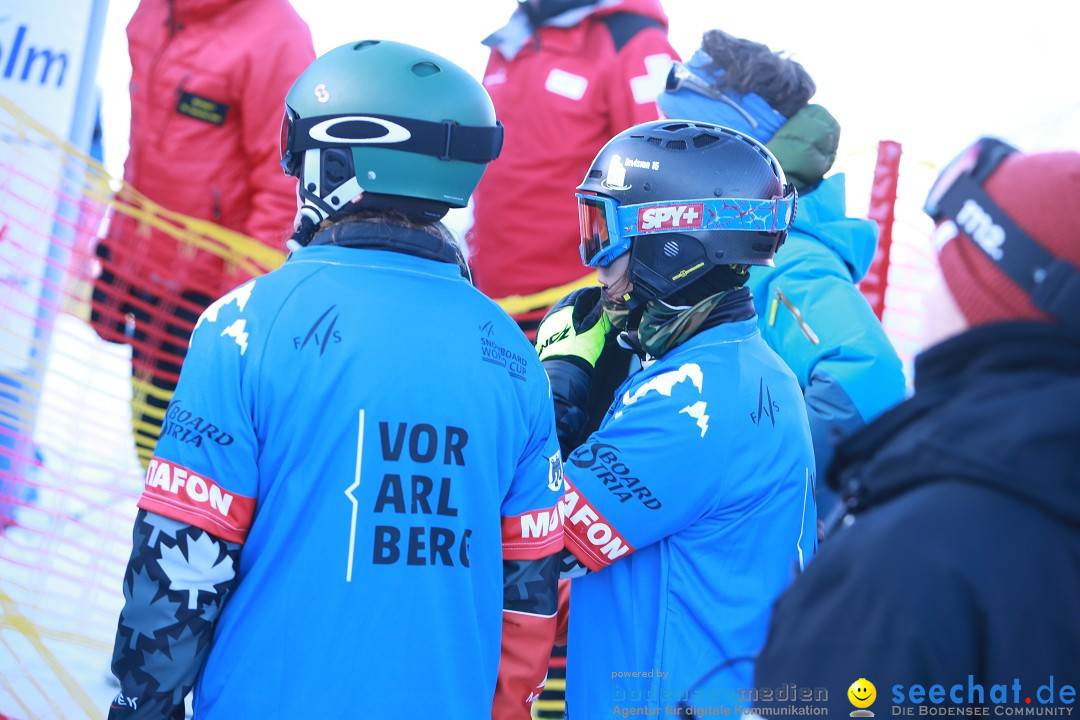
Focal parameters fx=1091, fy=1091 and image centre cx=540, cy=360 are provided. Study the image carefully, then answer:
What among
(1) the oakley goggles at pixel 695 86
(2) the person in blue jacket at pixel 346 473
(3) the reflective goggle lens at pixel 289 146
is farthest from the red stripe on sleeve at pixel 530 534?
(1) the oakley goggles at pixel 695 86

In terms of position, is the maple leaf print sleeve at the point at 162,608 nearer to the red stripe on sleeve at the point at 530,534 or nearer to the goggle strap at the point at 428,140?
the red stripe on sleeve at the point at 530,534

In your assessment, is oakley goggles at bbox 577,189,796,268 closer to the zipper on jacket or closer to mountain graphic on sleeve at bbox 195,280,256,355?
the zipper on jacket

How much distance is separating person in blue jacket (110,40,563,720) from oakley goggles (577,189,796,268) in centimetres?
62

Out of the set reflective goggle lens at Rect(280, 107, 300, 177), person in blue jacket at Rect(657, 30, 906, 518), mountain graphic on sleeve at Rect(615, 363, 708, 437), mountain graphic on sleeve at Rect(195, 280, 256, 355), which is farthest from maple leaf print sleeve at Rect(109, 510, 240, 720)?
person in blue jacket at Rect(657, 30, 906, 518)

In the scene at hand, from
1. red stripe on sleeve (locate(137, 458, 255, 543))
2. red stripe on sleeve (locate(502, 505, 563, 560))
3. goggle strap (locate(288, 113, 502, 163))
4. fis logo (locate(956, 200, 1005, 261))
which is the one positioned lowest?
red stripe on sleeve (locate(502, 505, 563, 560))

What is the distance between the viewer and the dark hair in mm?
3861

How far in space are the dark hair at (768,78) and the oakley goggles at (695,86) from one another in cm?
4

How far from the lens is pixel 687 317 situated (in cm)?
265

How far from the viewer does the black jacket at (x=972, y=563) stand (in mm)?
1079

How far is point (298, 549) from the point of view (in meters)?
1.99

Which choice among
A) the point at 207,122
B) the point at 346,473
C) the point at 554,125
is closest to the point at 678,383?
→ the point at 346,473

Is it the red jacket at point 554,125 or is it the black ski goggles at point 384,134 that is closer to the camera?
the black ski goggles at point 384,134

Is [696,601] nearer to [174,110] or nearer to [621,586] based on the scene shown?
[621,586]

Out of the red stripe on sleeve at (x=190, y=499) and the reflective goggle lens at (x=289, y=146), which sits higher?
the reflective goggle lens at (x=289, y=146)
